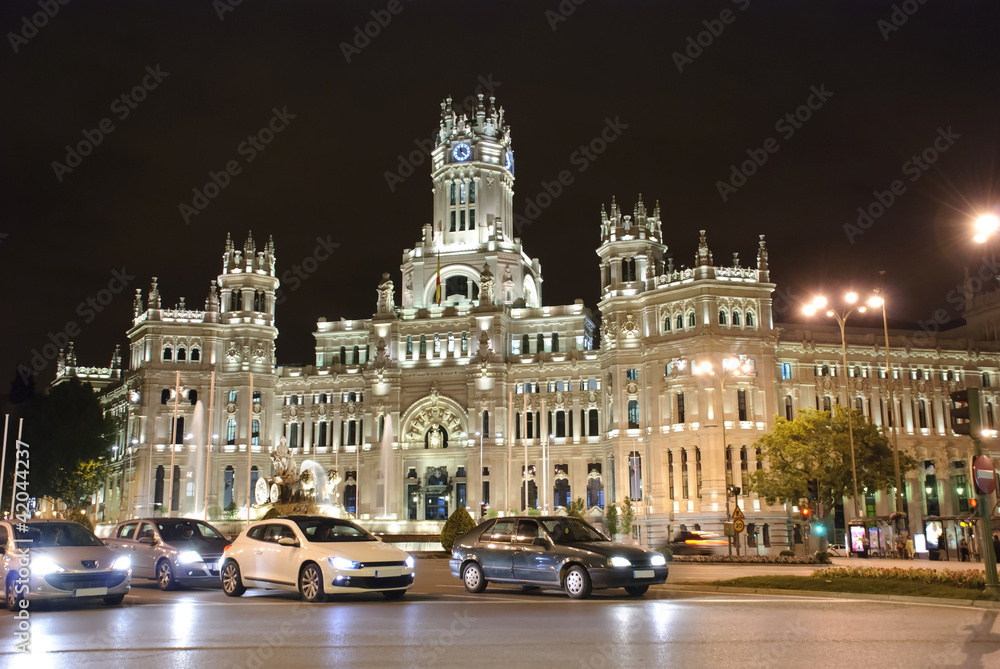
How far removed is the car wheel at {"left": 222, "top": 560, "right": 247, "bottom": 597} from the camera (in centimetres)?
2367

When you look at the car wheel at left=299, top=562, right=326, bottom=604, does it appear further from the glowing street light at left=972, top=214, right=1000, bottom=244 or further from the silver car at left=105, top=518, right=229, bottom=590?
the glowing street light at left=972, top=214, right=1000, bottom=244

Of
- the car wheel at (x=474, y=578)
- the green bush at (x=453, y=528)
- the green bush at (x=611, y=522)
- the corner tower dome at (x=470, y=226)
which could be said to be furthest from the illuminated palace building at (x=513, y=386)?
the car wheel at (x=474, y=578)

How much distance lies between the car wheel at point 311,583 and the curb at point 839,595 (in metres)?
9.31

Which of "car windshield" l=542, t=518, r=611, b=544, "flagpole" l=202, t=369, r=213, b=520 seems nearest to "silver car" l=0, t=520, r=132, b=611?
"car windshield" l=542, t=518, r=611, b=544

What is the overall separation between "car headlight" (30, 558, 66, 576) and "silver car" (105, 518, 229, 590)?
4.89m

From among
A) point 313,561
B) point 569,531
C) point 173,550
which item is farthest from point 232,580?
point 569,531

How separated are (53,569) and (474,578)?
9608mm

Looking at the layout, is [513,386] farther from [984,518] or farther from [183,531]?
[984,518]

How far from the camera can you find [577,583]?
22969mm

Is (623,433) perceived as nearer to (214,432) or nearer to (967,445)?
(967,445)

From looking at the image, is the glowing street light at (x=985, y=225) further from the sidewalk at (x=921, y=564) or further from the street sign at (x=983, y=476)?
the sidewalk at (x=921, y=564)

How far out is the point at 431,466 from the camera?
311 feet

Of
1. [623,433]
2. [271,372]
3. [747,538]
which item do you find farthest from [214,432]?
[747,538]

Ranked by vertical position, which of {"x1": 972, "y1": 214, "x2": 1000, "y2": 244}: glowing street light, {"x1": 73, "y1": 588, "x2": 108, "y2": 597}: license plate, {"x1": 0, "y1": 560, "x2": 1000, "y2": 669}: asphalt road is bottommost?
{"x1": 0, "y1": 560, "x2": 1000, "y2": 669}: asphalt road
